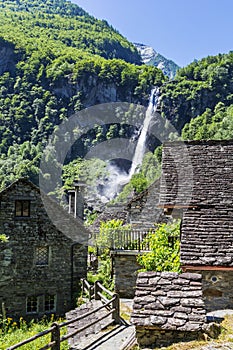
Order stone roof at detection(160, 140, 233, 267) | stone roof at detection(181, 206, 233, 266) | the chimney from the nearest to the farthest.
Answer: stone roof at detection(181, 206, 233, 266), stone roof at detection(160, 140, 233, 267), the chimney

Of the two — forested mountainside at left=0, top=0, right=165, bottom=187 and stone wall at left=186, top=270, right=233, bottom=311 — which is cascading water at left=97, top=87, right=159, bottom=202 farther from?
stone wall at left=186, top=270, right=233, bottom=311

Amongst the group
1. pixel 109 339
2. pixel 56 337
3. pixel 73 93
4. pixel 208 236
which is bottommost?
pixel 109 339

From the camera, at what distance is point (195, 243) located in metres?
10.5

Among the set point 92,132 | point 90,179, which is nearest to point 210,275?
point 90,179

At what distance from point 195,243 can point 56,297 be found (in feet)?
37.5

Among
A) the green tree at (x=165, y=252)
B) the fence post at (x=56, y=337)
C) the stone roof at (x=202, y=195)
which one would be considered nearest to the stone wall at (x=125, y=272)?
the green tree at (x=165, y=252)

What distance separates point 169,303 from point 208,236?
422cm

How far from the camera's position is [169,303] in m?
6.77

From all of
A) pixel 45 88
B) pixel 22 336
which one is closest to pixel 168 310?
pixel 22 336

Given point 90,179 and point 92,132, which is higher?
point 92,132

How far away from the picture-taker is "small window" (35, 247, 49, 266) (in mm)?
20078

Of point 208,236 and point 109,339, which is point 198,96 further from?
point 109,339

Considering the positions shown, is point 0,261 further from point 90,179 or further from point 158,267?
point 90,179

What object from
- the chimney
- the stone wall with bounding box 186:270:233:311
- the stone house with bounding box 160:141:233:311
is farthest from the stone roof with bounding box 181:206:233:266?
the chimney
